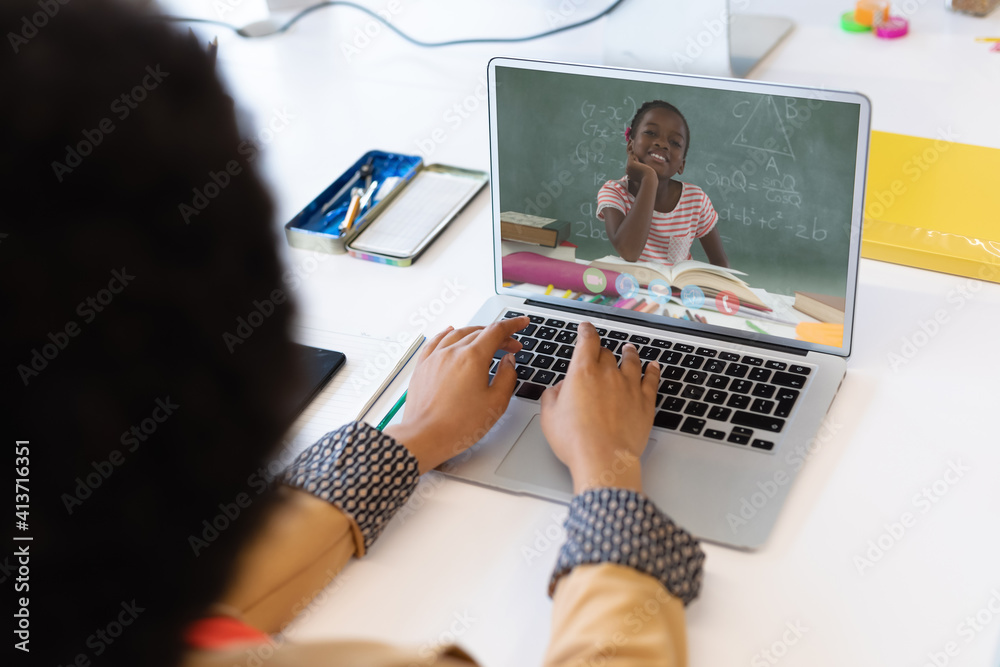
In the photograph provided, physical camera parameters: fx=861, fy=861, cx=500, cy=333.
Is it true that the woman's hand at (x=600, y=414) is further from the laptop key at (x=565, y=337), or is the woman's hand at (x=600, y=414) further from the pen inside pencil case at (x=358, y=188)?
the pen inside pencil case at (x=358, y=188)

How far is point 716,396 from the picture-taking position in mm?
779

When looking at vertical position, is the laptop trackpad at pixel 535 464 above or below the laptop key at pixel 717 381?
below

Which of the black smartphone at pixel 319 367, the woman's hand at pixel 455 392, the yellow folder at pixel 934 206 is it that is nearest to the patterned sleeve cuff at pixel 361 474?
the woman's hand at pixel 455 392

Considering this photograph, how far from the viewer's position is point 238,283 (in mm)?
362

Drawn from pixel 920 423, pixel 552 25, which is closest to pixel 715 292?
pixel 920 423

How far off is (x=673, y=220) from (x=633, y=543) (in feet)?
1.19

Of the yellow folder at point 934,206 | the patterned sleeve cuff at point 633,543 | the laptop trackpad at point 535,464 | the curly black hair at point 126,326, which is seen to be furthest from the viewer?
the yellow folder at point 934,206

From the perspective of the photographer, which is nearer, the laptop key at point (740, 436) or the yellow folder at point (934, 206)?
the laptop key at point (740, 436)

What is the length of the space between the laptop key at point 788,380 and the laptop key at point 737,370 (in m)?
0.03

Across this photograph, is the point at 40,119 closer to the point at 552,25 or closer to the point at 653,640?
the point at 653,640

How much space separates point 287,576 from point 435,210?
61 centimetres

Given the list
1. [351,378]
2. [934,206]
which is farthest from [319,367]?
Answer: [934,206]

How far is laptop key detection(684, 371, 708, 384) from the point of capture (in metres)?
0.80

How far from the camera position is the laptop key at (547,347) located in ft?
2.80
